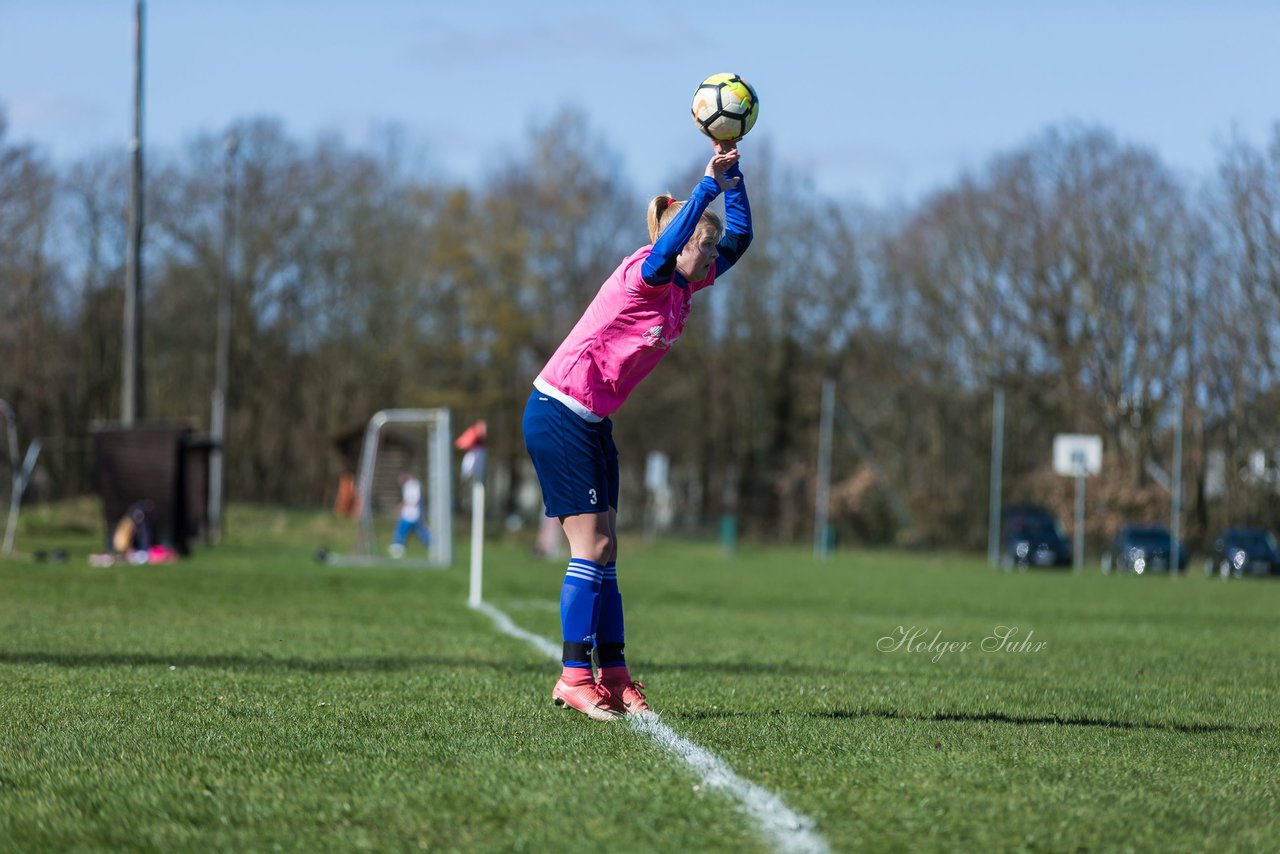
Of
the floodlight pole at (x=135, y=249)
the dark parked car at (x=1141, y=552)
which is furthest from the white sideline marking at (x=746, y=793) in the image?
the dark parked car at (x=1141, y=552)

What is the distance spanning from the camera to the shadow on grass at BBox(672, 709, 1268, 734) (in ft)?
21.1

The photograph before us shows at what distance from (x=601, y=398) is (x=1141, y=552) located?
109 feet

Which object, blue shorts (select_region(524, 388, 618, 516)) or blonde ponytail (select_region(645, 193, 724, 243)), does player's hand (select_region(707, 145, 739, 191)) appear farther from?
blue shorts (select_region(524, 388, 618, 516))

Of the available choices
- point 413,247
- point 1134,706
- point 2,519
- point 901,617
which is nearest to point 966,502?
point 413,247

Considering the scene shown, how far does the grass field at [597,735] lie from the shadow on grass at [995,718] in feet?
0.11

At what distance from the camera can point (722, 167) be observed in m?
6.46

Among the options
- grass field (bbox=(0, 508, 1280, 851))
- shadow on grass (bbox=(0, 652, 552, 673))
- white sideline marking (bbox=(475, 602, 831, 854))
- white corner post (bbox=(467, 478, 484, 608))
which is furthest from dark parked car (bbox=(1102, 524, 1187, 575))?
white sideline marking (bbox=(475, 602, 831, 854))

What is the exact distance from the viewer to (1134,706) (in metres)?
7.39

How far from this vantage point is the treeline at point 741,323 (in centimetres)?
4366

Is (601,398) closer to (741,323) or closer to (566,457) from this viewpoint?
(566,457)

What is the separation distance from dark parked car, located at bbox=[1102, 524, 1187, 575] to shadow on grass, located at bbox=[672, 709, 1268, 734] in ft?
103

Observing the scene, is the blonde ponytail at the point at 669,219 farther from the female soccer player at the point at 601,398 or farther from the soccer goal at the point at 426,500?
the soccer goal at the point at 426,500

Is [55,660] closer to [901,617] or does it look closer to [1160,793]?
[1160,793]

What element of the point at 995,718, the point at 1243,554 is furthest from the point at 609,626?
the point at 1243,554
